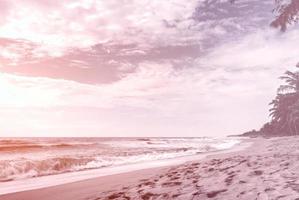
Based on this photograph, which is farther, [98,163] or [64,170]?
[98,163]

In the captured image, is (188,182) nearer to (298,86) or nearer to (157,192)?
(157,192)

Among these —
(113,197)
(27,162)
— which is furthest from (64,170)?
(113,197)

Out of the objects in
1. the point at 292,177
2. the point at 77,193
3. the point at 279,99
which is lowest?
the point at 77,193

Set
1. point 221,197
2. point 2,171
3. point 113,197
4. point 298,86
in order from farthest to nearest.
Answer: point 298,86 → point 2,171 → point 113,197 → point 221,197

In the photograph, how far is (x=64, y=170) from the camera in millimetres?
14609

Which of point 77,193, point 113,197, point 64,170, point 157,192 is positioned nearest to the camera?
point 157,192

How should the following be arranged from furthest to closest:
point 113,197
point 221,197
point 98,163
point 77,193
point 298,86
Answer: point 298,86, point 98,163, point 77,193, point 113,197, point 221,197

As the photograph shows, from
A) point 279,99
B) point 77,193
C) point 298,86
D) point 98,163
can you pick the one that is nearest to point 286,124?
point 279,99

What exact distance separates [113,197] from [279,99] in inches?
2012

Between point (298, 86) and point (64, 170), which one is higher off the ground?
point (298, 86)

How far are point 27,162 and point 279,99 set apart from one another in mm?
46587

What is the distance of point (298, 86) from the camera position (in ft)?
160

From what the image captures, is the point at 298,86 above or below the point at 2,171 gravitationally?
above

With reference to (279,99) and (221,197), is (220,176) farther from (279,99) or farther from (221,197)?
(279,99)
